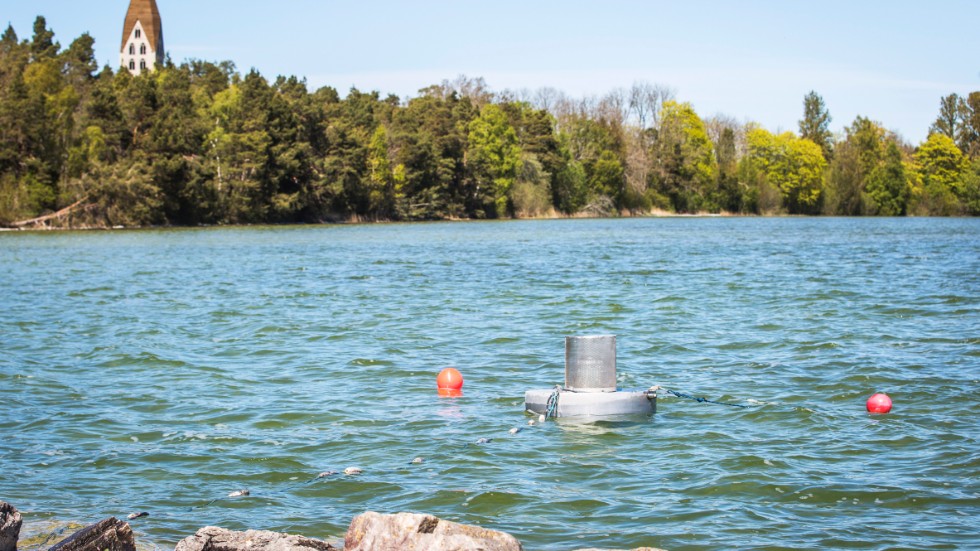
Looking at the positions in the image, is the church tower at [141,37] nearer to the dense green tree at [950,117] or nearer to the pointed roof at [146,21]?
the pointed roof at [146,21]

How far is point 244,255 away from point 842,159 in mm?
98734

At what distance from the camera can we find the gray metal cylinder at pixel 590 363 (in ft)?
37.4

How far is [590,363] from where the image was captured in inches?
457

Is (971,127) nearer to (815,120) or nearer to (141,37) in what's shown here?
(815,120)

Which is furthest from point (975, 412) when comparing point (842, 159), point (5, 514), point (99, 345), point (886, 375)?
point (842, 159)

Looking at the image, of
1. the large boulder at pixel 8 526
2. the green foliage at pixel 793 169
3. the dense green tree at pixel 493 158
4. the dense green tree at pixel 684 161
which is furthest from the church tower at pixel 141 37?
the large boulder at pixel 8 526

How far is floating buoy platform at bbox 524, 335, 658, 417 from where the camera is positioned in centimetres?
1153

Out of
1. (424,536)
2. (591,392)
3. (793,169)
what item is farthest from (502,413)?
(793,169)

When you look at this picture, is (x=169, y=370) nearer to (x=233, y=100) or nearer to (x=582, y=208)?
(x=233, y=100)

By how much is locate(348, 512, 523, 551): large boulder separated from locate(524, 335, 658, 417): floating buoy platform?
17.4 feet

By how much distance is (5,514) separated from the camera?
676 cm

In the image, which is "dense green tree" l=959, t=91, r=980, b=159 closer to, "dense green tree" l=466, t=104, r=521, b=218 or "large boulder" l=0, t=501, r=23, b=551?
"dense green tree" l=466, t=104, r=521, b=218

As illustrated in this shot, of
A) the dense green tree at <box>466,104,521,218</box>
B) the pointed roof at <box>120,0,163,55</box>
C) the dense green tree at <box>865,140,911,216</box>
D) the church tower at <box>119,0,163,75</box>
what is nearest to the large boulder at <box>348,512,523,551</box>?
the dense green tree at <box>466,104,521,218</box>

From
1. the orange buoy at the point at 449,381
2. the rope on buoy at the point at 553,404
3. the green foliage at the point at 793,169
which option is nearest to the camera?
the rope on buoy at the point at 553,404
